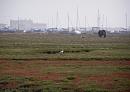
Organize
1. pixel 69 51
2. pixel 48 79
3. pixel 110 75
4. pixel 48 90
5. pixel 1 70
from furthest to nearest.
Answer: pixel 69 51 → pixel 1 70 → pixel 110 75 → pixel 48 79 → pixel 48 90

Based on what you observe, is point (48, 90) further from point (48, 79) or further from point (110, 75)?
point (110, 75)

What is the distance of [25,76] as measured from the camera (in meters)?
24.5

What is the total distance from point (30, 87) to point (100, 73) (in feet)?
23.7

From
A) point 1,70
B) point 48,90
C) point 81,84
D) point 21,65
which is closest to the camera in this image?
point 48,90

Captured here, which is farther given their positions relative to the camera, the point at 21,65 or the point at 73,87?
the point at 21,65

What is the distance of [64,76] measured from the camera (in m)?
24.3

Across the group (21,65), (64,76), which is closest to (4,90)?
(64,76)

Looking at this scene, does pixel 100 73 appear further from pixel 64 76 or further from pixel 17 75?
pixel 17 75

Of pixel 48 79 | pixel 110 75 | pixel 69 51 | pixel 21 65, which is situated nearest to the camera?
pixel 48 79

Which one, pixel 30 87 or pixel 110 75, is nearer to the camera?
pixel 30 87

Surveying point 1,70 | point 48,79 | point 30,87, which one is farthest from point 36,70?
point 30,87

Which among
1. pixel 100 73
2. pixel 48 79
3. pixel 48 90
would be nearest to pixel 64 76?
pixel 48 79

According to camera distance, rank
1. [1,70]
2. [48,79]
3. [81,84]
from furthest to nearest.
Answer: [1,70] → [48,79] → [81,84]

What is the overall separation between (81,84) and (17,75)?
602cm
